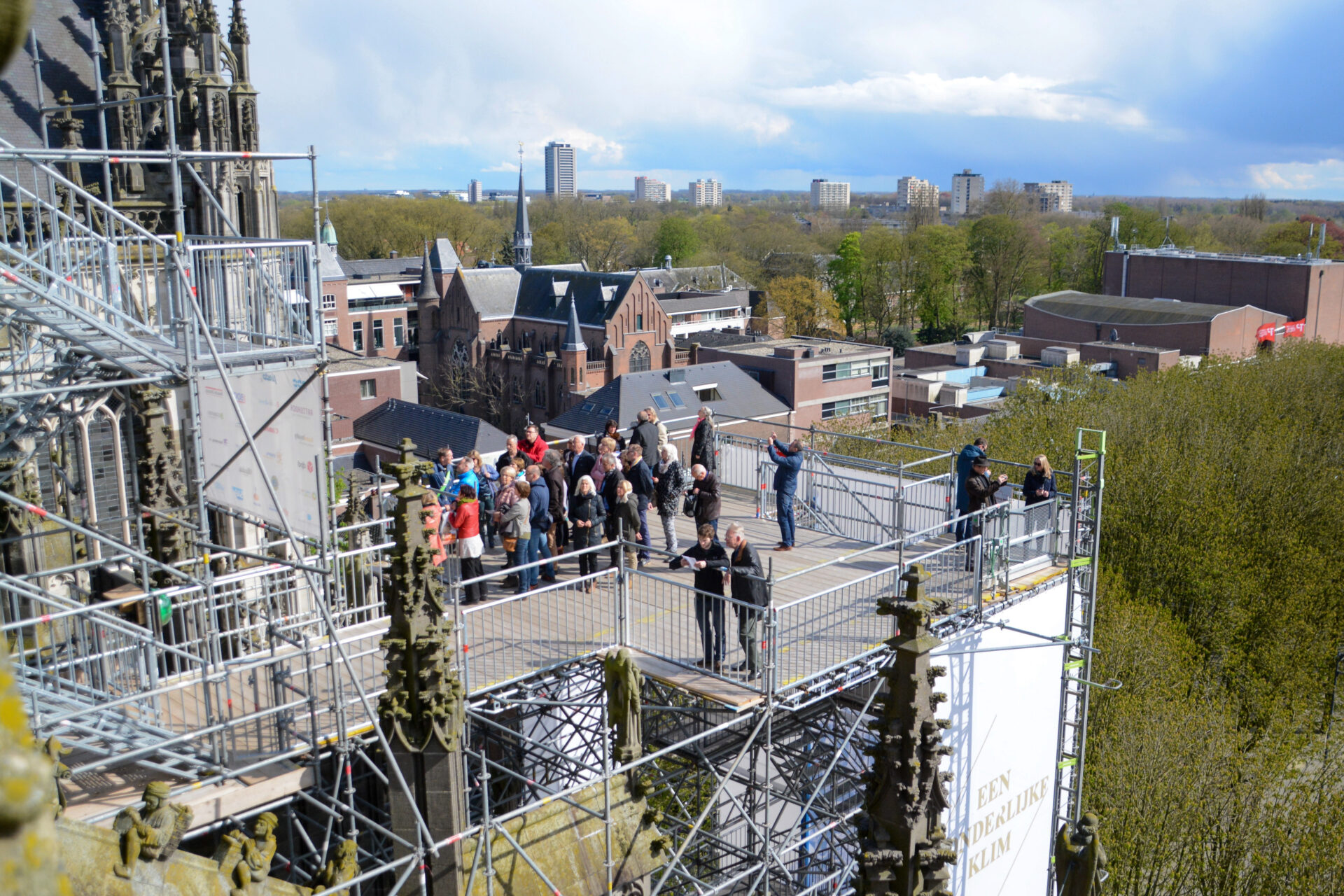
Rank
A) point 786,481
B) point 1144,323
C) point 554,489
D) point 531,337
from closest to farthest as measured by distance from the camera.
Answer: point 554,489 < point 786,481 < point 1144,323 < point 531,337

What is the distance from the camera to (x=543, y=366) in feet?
254

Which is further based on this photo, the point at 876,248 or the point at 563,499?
the point at 876,248

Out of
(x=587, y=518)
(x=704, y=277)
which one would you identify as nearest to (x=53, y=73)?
(x=587, y=518)

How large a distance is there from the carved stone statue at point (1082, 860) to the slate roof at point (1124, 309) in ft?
205

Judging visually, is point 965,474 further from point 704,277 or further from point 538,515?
point 704,277

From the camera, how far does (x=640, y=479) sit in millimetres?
15016

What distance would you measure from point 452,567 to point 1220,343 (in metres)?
61.9

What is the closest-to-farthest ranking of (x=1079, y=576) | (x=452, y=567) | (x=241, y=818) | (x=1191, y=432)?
1. (x=241, y=818)
2. (x=452, y=567)
3. (x=1079, y=576)
4. (x=1191, y=432)

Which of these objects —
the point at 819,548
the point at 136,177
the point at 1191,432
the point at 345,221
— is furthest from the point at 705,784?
the point at 345,221

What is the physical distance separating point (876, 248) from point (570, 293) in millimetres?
35114

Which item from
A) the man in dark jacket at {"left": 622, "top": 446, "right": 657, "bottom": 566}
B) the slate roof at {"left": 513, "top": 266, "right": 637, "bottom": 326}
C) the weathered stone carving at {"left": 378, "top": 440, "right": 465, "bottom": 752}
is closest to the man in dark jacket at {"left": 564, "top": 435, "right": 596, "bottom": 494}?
the man in dark jacket at {"left": 622, "top": 446, "right": 657, "bottom": 566}

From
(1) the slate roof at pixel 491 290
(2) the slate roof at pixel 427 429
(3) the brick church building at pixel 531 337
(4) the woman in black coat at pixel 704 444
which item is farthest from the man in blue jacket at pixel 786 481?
(1) the slate roof at pixel 491 290

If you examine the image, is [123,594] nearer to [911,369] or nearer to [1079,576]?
[1079,576]

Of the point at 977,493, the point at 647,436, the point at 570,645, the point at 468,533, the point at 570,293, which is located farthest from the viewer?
the point at 570,293
